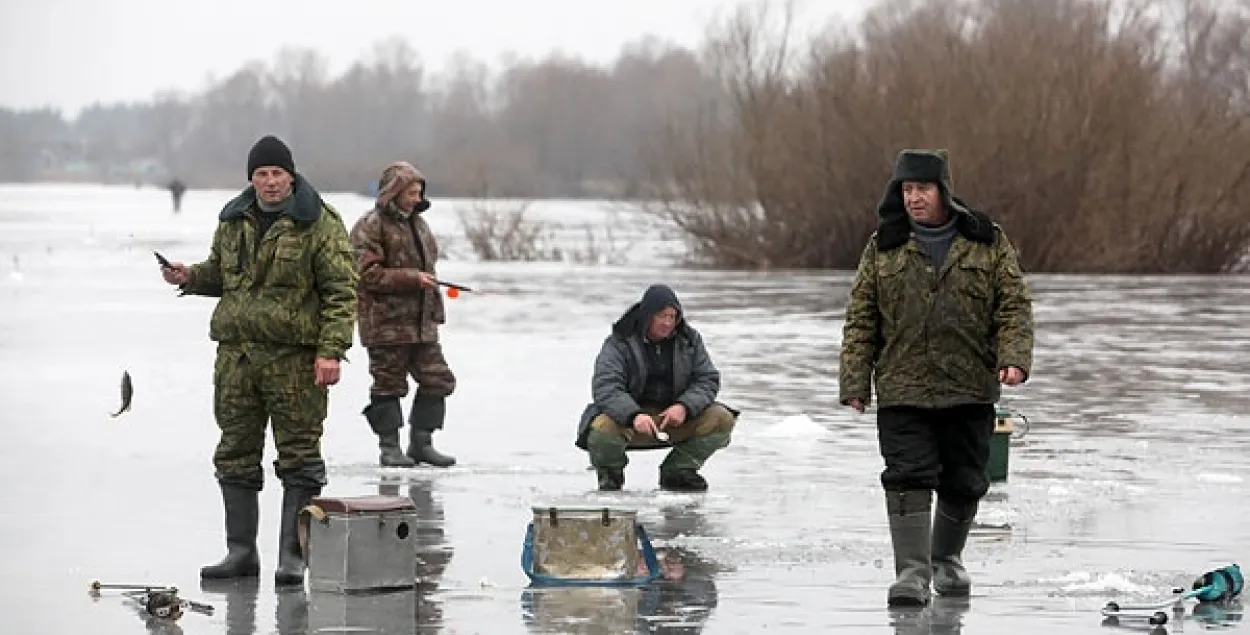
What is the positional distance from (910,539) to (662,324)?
3.39m

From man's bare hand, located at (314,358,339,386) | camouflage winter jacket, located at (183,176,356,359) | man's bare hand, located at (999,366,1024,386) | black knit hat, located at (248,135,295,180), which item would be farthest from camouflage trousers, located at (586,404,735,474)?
man's bare hand, located at (999,366,1024,386)

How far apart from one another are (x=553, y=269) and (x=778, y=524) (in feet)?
101

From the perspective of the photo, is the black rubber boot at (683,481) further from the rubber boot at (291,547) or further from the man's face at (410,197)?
the rubber boot at (291,547)

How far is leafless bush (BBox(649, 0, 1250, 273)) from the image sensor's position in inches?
1622

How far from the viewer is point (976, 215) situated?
9.51m

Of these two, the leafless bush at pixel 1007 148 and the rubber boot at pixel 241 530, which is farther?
the leafless bush at pixel 1007 148

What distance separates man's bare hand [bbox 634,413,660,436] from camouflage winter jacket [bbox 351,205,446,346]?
1896mm

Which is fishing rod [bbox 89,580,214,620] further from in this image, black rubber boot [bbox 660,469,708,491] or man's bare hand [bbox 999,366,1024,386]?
black rubber boot [bbox 660,469,708,491]

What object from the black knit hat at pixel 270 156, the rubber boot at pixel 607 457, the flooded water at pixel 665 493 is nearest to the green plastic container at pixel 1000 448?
the flooded water at pixel 665 493

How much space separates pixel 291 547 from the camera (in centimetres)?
995

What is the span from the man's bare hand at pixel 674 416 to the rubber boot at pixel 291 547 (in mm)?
2843

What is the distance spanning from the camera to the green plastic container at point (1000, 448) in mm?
12836

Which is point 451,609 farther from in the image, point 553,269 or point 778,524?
point 553,269

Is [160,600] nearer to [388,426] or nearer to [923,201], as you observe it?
[923,201]
